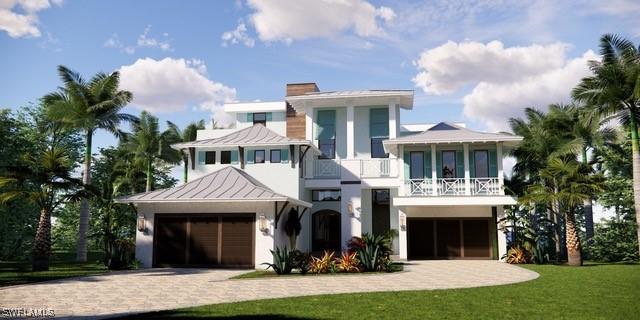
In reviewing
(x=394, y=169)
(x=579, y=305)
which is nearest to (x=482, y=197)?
(x=394, y=169)

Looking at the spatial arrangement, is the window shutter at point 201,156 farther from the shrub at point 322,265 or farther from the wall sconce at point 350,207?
the shrub at point 322,265

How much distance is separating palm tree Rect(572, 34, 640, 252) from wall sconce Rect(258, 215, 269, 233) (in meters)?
16.4

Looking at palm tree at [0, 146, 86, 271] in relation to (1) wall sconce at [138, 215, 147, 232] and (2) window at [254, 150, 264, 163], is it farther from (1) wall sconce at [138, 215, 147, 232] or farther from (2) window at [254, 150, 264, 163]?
(2) window at [254, 150, 264, 163]

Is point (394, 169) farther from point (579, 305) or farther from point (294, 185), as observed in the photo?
point (579, 305)

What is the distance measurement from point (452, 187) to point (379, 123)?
594 cm

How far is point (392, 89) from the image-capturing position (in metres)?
27.3

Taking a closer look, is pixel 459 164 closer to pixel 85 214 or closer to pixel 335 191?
pixel 335 191

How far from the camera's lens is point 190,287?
46.1ft

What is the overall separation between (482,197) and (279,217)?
9988 millimetres

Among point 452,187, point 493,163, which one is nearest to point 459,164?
point 452,187

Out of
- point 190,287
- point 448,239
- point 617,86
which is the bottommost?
point 190,287

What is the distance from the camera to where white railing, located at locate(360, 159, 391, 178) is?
2650 cm

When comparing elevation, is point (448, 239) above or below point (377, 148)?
below

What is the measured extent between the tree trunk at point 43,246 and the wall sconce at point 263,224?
8.75 meters
